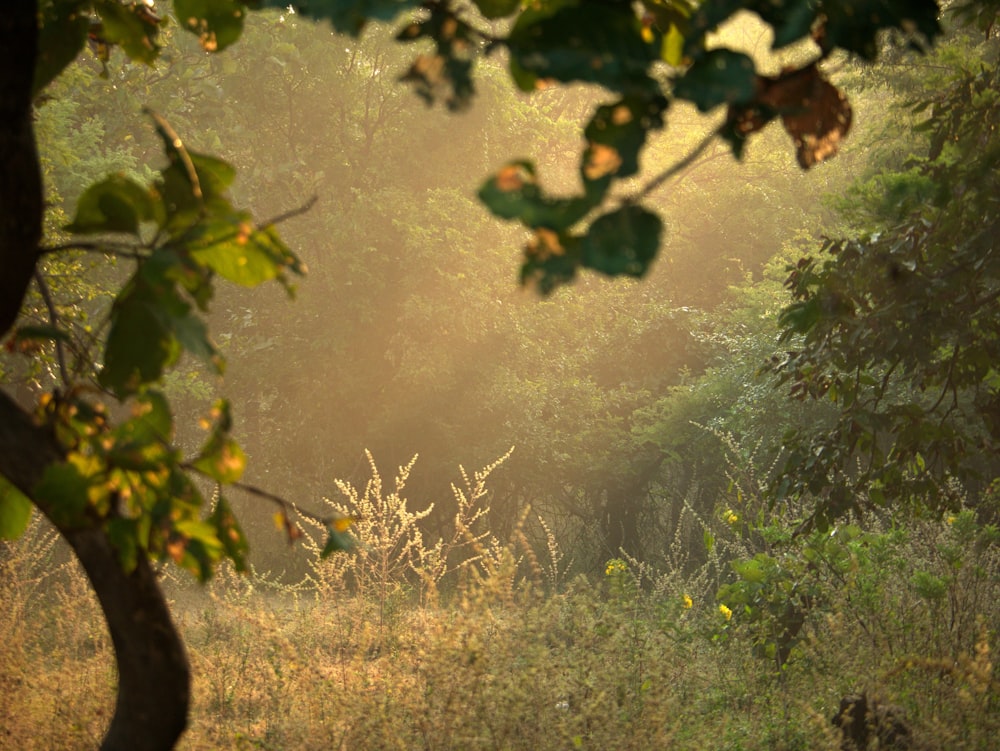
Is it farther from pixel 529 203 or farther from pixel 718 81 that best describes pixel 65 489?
pixel 718 81

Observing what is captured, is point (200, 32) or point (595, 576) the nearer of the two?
point (200, 32)

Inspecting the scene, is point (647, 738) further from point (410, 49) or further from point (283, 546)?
point (283, 546)

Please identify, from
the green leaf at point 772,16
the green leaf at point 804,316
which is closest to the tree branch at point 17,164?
the green leaf at point 772,16

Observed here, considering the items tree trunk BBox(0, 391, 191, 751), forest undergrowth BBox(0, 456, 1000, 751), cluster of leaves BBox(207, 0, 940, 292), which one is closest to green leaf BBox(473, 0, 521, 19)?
cluster of leaves BBox(207, 0, 940, 292)

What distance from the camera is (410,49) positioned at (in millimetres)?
15461

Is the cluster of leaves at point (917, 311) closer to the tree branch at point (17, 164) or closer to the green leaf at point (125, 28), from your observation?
the green leaf at point (125, 28)

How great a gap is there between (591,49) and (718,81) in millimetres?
135

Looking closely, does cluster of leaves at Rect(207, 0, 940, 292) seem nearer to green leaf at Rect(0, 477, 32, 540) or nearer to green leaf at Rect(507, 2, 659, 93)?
green leaf at Rect(507, 2, 659, 93)

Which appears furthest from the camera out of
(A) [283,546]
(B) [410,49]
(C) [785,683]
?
(A) [283,546]

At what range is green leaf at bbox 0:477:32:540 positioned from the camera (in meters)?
1.85

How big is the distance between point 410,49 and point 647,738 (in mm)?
12774

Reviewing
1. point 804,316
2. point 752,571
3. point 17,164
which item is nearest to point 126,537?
point 17,164

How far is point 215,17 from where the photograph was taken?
1.86 m

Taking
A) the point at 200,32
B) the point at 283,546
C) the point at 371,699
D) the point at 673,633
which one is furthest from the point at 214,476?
the point at 283,546
